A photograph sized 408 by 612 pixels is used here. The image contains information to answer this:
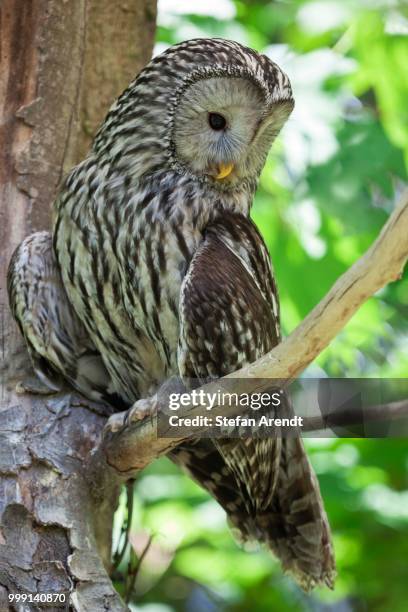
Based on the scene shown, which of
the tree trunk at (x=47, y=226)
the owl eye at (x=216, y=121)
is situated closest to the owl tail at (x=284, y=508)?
the tree trunk at (x=47, y=226)

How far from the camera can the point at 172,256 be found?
11.5 feet

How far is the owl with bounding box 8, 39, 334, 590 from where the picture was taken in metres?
3.52

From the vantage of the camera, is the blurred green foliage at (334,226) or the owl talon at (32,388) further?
the blurred green foliage at (334,226)

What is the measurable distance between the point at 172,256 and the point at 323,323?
1.09 metres

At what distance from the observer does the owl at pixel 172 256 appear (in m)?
3.52

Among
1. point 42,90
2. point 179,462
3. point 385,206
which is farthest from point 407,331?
point 42,90

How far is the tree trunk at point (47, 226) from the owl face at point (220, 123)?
22.7 inches

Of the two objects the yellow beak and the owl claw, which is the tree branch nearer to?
the owl claw

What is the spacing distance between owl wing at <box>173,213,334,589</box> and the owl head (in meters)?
0.24

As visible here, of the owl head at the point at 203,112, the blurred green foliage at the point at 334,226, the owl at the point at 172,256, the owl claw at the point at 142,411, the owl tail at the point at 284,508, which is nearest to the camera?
the owl claw at the point at 142,411

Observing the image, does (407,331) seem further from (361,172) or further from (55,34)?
(55,34)

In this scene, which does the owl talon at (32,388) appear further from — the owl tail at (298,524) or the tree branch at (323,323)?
the owl tail at (298,524)

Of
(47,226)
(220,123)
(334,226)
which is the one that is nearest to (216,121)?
(220,123)

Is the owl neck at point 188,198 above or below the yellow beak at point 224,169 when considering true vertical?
below
